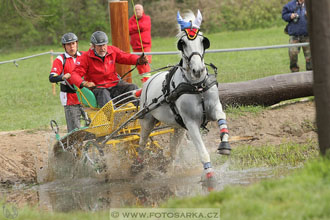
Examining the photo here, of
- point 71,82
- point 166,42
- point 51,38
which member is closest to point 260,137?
point 71,82

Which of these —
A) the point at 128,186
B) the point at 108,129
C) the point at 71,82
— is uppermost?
the point at 71,82

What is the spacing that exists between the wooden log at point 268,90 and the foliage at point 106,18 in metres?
21.1

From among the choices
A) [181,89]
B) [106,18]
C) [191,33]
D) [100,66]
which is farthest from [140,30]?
[106,18]

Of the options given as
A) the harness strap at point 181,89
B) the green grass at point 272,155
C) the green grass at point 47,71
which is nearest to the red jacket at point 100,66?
the green grass at point 47,71

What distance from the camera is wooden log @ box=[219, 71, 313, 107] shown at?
10930mm

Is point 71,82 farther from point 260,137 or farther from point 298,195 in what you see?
point 298,195

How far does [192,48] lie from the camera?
275 inches

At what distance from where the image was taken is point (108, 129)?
8453 millimetres

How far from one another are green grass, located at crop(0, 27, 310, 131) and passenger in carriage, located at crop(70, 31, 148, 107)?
30 centimetres

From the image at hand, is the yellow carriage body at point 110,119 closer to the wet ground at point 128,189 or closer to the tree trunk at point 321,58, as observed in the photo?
the wet ground at point 128,189

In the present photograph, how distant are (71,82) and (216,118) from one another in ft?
8.38

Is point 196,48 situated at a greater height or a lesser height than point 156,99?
greater

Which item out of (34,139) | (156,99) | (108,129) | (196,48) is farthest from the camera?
(34,139)

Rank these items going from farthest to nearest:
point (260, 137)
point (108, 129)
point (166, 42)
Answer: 1. point (166, 42)
2. point (260, 137)
3. point (108, 129)
